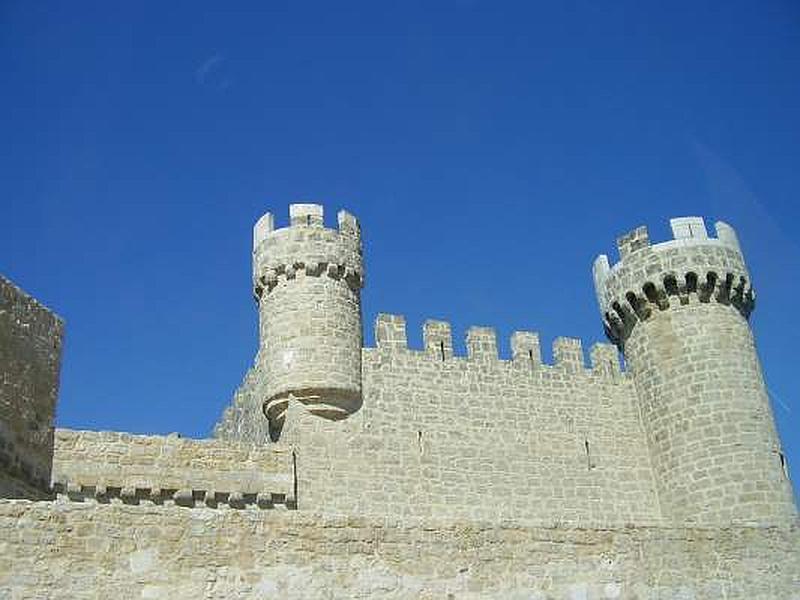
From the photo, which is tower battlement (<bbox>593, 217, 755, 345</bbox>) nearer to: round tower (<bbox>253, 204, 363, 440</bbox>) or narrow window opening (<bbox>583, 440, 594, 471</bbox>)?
narrow window opening (<bbox>583, 440, 594, 471</bbox>)

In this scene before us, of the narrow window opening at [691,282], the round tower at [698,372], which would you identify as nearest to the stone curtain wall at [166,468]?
the round tower at [698,372]

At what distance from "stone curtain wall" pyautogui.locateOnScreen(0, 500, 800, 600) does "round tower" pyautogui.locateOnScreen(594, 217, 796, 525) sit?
7784 mm

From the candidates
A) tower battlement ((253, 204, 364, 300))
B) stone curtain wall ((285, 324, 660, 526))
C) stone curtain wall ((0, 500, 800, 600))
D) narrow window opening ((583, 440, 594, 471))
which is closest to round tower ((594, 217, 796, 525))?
stone curtain wall ((285, 324, 660, 526))

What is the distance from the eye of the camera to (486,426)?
55.9 feet

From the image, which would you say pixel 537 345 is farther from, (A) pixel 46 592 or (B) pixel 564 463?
(A) pixel 46 592

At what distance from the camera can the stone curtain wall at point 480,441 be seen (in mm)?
15703

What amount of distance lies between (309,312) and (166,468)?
326 centimetres

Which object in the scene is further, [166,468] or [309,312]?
[309,312]

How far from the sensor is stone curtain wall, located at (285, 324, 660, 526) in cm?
1570

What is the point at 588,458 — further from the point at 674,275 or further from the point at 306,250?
the point at 306,250

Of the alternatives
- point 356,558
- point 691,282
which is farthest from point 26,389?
point 691,282

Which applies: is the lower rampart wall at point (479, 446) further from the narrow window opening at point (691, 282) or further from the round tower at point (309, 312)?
the narrow window opening at point (691, 282)

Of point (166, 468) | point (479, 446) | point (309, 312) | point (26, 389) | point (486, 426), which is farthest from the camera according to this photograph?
point (486, 426)

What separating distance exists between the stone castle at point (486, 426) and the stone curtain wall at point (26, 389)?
0.02 m
